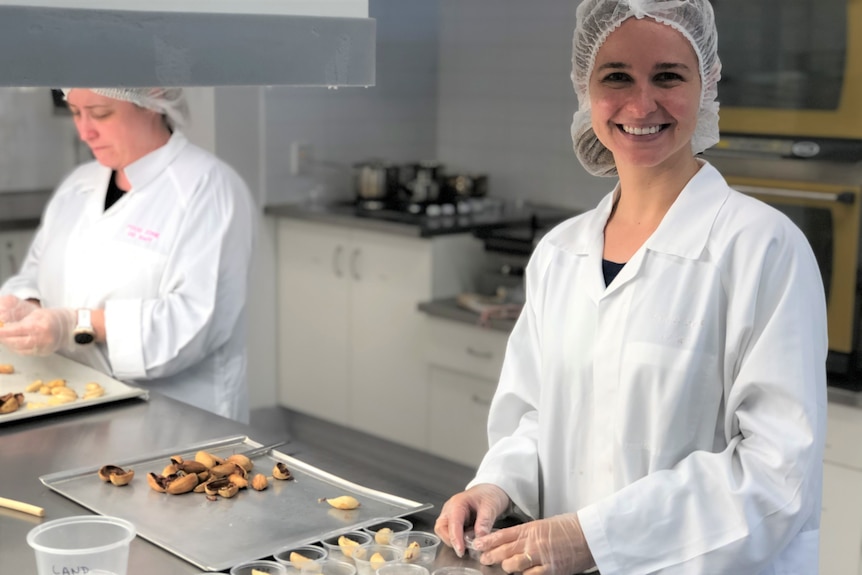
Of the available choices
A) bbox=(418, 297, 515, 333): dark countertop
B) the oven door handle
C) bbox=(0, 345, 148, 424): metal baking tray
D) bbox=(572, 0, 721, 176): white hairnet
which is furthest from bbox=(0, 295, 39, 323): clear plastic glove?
the oven door handle

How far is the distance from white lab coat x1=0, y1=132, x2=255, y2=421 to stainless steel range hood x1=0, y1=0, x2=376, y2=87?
114 cm

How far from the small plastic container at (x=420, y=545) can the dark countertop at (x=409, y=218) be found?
249 centimetres

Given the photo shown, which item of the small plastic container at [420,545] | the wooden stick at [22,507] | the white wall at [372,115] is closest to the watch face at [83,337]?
the wooden stick at [22,507]

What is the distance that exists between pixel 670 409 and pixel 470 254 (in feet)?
8.52

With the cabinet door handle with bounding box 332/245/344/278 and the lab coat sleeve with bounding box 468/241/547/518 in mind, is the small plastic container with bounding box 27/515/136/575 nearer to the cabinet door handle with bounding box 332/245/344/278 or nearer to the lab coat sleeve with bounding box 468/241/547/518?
the lab coat sleeve with bounding box 468/241/547/518

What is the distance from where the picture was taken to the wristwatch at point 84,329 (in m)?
2.41

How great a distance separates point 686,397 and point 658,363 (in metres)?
0.06

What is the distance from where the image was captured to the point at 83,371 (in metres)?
2.41

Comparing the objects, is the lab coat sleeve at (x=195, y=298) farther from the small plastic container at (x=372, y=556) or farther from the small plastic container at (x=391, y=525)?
the small plastic container at (x=372, y=556)

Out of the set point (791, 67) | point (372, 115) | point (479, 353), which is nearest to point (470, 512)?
point (791, 67)

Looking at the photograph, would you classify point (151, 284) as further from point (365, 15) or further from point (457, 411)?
point (457, 411)

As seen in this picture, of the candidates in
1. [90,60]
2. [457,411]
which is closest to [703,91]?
[90,60]

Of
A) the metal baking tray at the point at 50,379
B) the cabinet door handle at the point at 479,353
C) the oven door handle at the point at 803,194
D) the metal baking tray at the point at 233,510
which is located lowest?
the cabinet door handle at the point at 479,353

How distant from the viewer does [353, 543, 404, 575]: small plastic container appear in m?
1.41
